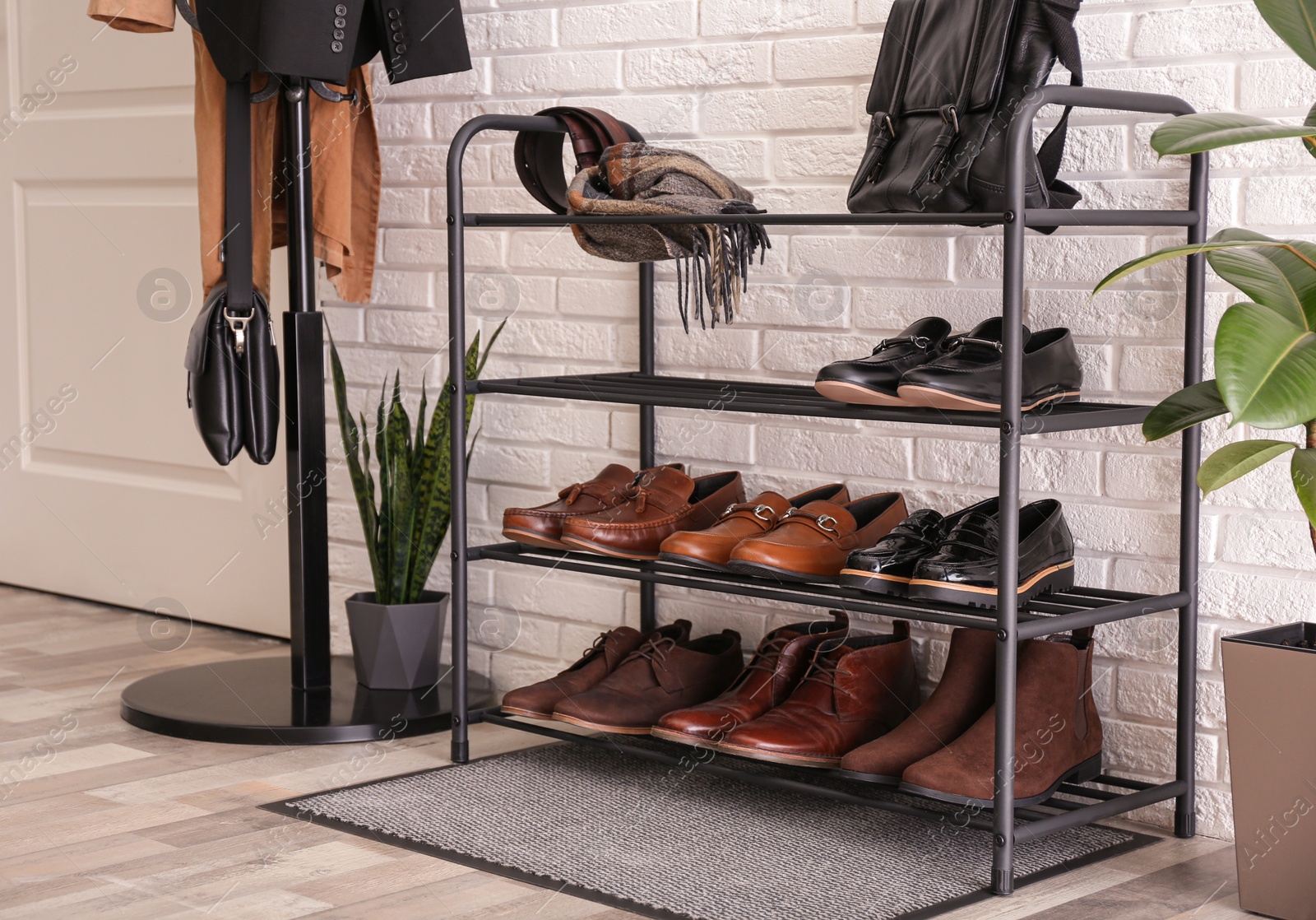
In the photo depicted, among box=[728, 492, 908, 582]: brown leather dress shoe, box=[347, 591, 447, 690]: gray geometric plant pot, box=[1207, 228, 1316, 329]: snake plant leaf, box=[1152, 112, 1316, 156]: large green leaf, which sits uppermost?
box=[1152, 112, 1316, 156]: large green leaf

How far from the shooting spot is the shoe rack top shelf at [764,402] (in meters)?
1.72

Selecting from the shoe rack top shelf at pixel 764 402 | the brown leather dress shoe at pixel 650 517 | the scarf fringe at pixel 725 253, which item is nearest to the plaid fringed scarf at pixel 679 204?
the scarf fringe at pixel 725 253

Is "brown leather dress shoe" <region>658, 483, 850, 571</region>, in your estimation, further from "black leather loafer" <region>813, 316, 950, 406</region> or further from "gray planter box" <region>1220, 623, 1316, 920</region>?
"gray planter box" <region>1220, 623, 1316, 920</region>

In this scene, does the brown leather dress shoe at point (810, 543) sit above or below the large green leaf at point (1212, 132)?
below

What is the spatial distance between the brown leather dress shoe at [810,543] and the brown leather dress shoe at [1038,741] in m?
0.25

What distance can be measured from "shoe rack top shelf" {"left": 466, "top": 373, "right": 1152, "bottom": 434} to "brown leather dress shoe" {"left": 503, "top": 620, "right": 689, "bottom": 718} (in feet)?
1.21

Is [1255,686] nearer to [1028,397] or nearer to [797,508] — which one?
[1028,397]

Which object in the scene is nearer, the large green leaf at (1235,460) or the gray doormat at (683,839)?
the large green leaf at (1235,460)

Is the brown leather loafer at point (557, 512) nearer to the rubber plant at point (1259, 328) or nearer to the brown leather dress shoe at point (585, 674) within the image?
the brown leather dress shoe at point (585, 674)

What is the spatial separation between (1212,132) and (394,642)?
1.56 metres

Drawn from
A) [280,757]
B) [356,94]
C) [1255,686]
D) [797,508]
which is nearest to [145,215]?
[356,94]

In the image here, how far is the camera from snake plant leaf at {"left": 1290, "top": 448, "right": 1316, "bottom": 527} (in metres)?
1.50

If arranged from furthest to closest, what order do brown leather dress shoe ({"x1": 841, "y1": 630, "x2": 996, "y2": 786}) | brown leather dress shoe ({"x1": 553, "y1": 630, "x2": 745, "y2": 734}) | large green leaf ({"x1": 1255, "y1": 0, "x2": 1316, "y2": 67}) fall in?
brown leather dress shoe ({"x1": 553, "y1": 630, "x2": 745, "y2": 734}) → brown leather dress shoe ({"x1": 841, "y1": 630, "x2": 996, "y2": 786}) → large green leaf ({"x1": 1255, "y1": 0, "x2": 1316, "y2": 67})

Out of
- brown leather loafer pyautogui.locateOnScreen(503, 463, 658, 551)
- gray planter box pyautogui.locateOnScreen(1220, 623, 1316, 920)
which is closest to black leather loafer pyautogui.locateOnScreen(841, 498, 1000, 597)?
gray planter box pyautogui.locateOnScreen(1220, 623, 1316, 920)
